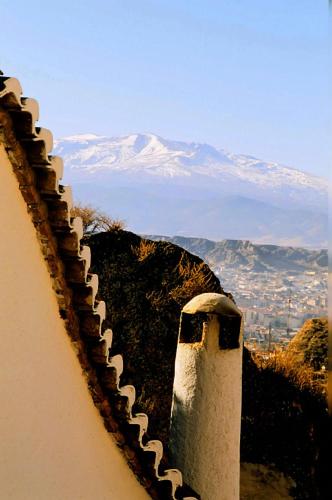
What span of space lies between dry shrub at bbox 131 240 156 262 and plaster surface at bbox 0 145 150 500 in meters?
15.9

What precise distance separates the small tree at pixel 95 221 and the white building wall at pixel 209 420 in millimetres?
15950

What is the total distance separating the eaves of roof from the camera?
17.1 feet

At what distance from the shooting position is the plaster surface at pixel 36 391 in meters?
5.58

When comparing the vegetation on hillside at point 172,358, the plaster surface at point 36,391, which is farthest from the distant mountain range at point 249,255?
the plaster surface at point 36,391

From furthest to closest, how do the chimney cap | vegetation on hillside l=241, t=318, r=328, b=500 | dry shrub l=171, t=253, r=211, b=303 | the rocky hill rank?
dry shrub l=171, t=253, r=211, b=303
vegetation on hillside l=241, t=318, r=328, b=500
the rocky hill
the chimney cap

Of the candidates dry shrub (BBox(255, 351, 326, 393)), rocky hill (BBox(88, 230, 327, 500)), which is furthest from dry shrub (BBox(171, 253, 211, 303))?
dry shrub (BBox(255, 351, 326, 393))

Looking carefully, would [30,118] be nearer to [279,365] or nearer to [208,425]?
[208,425]

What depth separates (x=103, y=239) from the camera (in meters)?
23.3

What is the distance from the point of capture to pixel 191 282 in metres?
22.4

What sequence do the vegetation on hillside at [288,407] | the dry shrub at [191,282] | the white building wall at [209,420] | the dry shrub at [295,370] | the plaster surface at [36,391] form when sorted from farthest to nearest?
the dry shrub at [295,370] < the dry shrub at [191,282] < the vegetation on hillside at [288,407] < the white building wall at [209,420] < the plaster surface at [36,391]

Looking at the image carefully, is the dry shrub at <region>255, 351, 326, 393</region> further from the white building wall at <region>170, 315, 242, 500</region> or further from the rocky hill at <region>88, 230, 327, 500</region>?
the white building wall at <region>170, 315, 242, 500</region>

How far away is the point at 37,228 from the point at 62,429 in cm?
189

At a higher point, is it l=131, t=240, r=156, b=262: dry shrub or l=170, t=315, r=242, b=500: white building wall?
l=131, t=240, r=156, b=262: dry shrub

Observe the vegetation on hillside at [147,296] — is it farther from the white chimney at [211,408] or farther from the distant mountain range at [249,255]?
the distant mountain range at [249,255]
